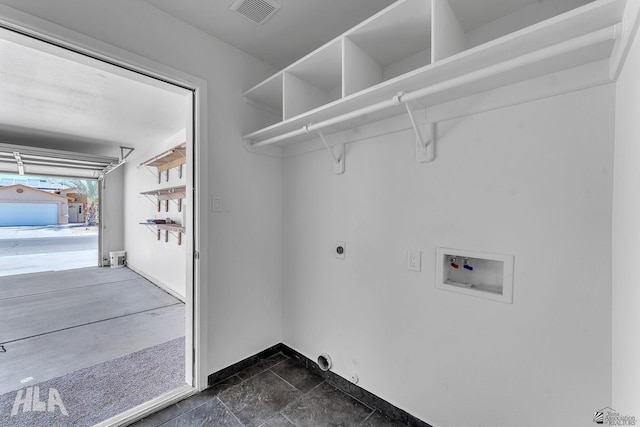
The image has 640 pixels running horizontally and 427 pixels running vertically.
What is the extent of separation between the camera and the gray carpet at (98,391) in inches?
64.5

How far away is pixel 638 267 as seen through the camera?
71 cm

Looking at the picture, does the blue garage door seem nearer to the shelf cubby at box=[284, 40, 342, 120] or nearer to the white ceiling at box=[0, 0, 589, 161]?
the white ceiling at box=[0, 0, 589, 161]

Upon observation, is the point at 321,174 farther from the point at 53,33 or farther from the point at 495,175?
the point at 53,33

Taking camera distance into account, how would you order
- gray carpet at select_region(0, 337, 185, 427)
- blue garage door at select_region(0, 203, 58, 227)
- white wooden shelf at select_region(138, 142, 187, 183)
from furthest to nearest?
blue garage door at select_region(0, 203, 58, 227)
white wooden shelf at select_region(138, 142, 187, 183)
gray carpet at select_region(0, 337, 185, 427)

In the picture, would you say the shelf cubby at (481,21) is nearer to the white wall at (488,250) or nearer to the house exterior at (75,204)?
the white wall at (488,250)

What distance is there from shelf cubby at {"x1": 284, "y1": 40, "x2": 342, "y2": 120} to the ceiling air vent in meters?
0.33

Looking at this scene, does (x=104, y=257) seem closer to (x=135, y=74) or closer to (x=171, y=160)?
(x=171, y=160)

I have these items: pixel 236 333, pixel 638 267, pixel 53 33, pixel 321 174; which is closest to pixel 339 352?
pixel 236 333

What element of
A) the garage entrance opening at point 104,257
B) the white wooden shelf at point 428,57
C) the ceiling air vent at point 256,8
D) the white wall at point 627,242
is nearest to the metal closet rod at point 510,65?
the white wooden shelf at point 428,57

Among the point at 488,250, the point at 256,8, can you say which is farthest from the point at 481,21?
the point at 256,8

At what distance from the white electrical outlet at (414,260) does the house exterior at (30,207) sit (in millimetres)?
10654

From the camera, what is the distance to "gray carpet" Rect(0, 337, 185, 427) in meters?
1.64

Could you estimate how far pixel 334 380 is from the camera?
195 cm

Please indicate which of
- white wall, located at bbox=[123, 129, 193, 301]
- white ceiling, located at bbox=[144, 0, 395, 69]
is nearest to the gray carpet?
white wall, located at bbox=[123, 129, 193, 301]
